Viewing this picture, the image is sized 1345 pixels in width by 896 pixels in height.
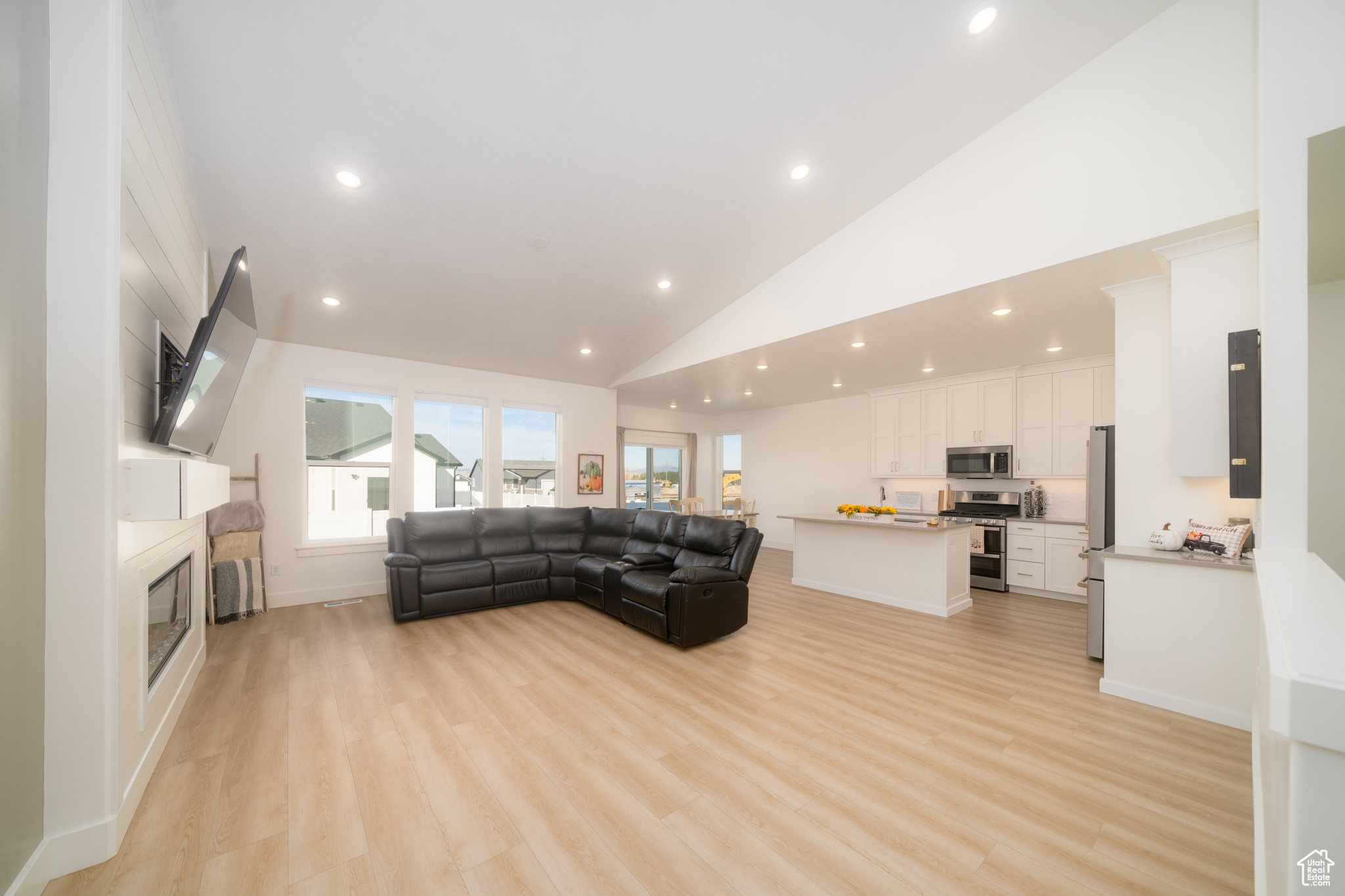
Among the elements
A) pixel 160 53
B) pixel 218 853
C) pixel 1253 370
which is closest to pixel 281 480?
pixel 160 53

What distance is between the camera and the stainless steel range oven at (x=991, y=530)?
5.79 meters

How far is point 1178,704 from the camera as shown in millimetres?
2818

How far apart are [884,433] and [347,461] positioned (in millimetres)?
6951

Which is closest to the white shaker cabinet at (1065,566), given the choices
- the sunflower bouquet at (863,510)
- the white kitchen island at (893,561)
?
the white kitchen island at (893,561)

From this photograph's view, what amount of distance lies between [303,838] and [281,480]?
4.32m

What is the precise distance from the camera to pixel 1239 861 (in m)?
1.72

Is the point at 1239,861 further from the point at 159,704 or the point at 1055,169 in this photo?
the point at 159,704

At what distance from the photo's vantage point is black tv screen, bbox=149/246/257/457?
2164mm

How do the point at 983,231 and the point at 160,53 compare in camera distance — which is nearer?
the point at 160,53

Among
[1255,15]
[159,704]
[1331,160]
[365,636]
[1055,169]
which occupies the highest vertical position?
[1255,15]

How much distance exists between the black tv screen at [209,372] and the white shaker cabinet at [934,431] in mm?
7024

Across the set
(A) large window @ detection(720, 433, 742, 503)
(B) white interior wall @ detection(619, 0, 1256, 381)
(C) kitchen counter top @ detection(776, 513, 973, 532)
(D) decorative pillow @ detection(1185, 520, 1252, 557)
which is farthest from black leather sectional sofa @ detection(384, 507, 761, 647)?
(A) large window @ detection(720, 433, 742, 503)

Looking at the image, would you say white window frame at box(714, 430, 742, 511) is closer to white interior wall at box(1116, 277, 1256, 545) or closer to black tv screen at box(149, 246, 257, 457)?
white interior wall at box(1116, 277, 1256, 545)

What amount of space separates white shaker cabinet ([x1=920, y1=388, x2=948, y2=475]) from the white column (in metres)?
7.32
